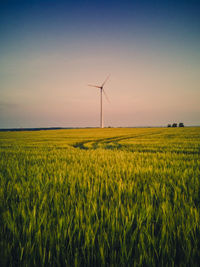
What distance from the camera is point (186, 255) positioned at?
38.7 inches

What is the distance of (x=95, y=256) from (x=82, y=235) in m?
0.30

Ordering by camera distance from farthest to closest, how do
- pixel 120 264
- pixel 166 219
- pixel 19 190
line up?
1. pixel 19 190
2. pixel 166 219
3. pixel 120 264

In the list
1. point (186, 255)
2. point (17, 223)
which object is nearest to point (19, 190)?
point (17, 223)

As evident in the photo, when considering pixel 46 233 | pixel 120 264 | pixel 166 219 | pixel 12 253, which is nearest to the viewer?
pixel 120 264

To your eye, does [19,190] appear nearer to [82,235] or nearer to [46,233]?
[46,233]

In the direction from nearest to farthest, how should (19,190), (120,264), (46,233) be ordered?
(120,264), (46,233), (19,190)

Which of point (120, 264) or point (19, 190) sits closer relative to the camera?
point (120, 264)

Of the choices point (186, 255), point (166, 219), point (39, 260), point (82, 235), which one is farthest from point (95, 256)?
point (166, 219)

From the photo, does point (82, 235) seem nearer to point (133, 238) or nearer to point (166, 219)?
point (133, 238)

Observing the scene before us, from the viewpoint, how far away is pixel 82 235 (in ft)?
4.07

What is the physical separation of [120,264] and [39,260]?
603 mm

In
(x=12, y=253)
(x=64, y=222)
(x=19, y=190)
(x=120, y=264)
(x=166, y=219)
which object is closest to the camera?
(x=120, y=264)

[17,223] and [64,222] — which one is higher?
[64,222]

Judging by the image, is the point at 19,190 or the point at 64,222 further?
the point at 19,190
